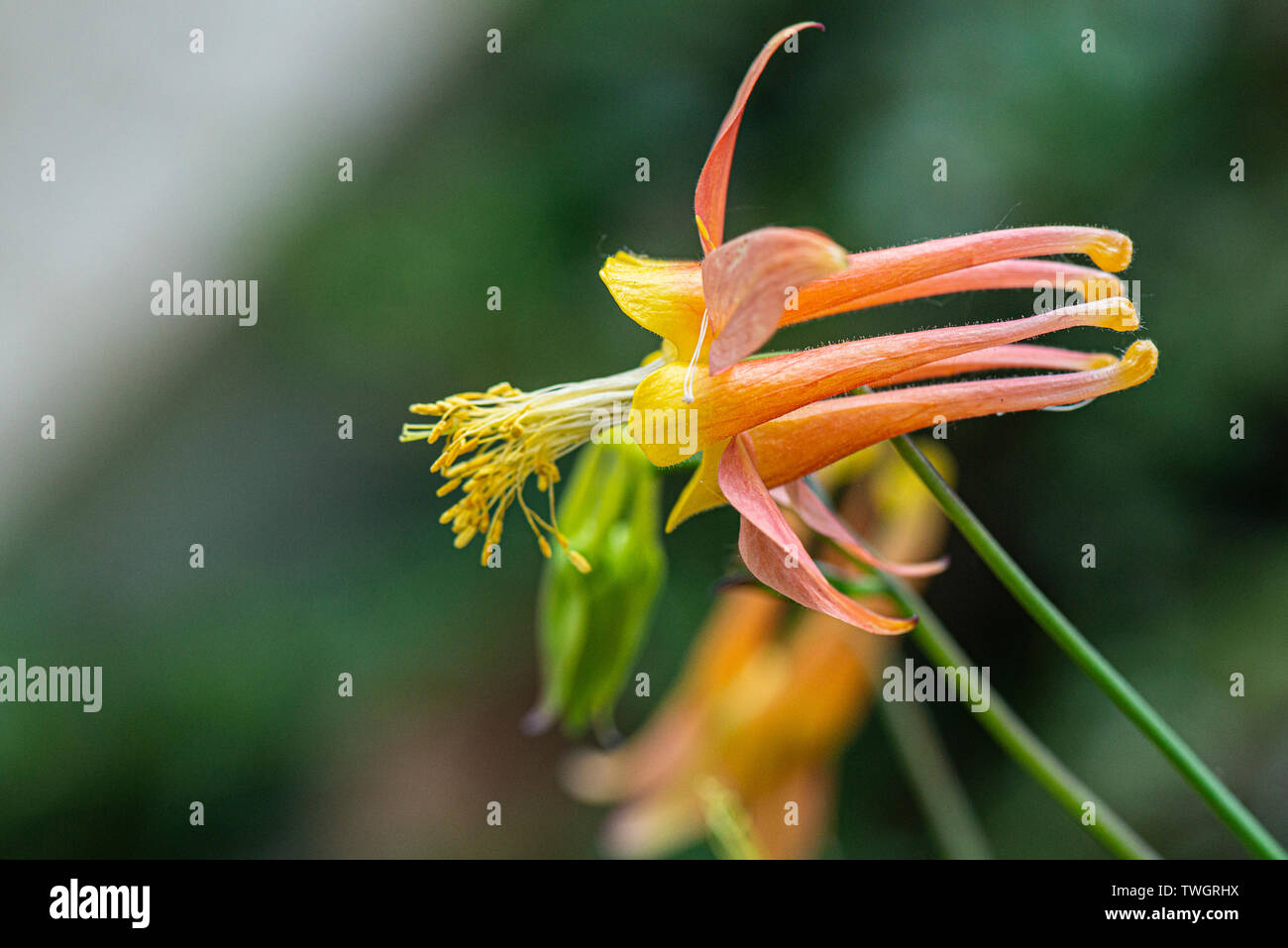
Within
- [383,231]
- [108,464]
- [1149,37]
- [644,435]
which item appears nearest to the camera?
[644,435]

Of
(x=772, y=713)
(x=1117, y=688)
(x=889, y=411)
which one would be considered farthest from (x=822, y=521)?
(x=772, y=713)

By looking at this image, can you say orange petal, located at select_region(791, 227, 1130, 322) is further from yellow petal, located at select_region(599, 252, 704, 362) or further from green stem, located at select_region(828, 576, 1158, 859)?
green stem, located at select_region(828, 576, 1158, 859)

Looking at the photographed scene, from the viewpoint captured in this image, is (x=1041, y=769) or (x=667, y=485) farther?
(x=667, y=485)

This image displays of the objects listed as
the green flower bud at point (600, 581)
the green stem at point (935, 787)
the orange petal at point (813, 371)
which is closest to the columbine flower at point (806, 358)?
the orange petal at point (813, 371)

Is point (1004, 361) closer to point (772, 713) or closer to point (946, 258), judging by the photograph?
point (946, 258)

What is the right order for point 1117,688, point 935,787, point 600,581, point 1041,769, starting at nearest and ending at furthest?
1. point 1117,688
2. point 1041,769
3. point 600,581
4. point 935,787
